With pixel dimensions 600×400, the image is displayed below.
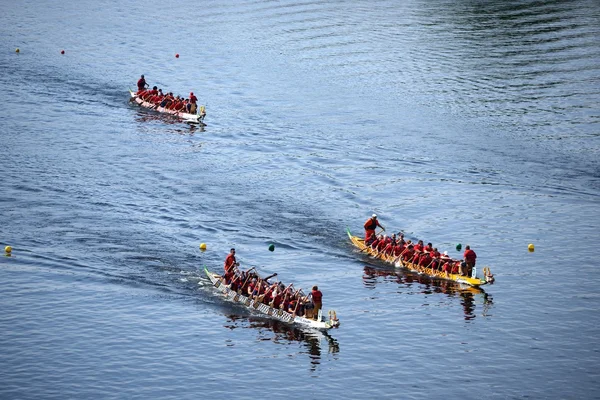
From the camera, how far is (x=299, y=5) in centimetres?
12138

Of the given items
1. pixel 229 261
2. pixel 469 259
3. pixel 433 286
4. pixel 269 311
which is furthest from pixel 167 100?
pixel 469 259

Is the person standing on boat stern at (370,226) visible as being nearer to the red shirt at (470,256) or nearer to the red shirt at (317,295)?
the red shirt at (470,256)

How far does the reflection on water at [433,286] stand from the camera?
50875mm

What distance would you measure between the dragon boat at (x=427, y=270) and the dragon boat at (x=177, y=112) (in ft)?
97.8

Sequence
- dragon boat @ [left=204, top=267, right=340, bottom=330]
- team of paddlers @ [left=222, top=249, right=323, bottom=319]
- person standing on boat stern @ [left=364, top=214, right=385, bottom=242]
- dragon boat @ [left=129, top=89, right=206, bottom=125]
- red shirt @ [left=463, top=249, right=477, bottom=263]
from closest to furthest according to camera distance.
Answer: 1. dragon boat @ [left=204, top=267, right=340, bottom=330]
2. team of paddlers @ [left=222, top=249, right=323, bottom=319]
3. red shirt @ [left=463, top=249, right=477, bottom=263]
4. person standing on boat stern @ [left=364, top=214, right=385, bottom=242]
5. dragon boat @ [left=129, top=89, right=206, bottom=125]

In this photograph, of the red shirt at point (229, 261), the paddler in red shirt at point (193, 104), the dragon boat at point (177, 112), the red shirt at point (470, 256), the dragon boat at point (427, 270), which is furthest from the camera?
the dragon boat at point (177, 112)

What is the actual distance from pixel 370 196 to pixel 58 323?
2824cm

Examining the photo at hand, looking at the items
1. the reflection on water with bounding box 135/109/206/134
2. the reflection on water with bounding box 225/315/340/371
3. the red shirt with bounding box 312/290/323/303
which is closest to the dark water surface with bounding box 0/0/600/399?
the reflection on water with bounding box 225/315/340/371

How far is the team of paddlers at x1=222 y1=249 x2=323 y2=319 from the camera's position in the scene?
46.7 meters

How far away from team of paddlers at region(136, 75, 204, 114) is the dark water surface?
163 cm

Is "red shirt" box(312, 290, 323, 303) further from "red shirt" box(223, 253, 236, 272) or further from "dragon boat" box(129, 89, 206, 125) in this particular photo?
"dragon boat" box(129, 89, 206, 125)

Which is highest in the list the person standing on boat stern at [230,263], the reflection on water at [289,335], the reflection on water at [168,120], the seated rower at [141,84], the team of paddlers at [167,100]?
the seated rower at [141,84]

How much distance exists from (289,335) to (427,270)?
11.9 meters

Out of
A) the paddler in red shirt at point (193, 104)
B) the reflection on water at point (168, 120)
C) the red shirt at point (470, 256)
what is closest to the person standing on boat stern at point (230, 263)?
the red shirt at point (470, 256)
